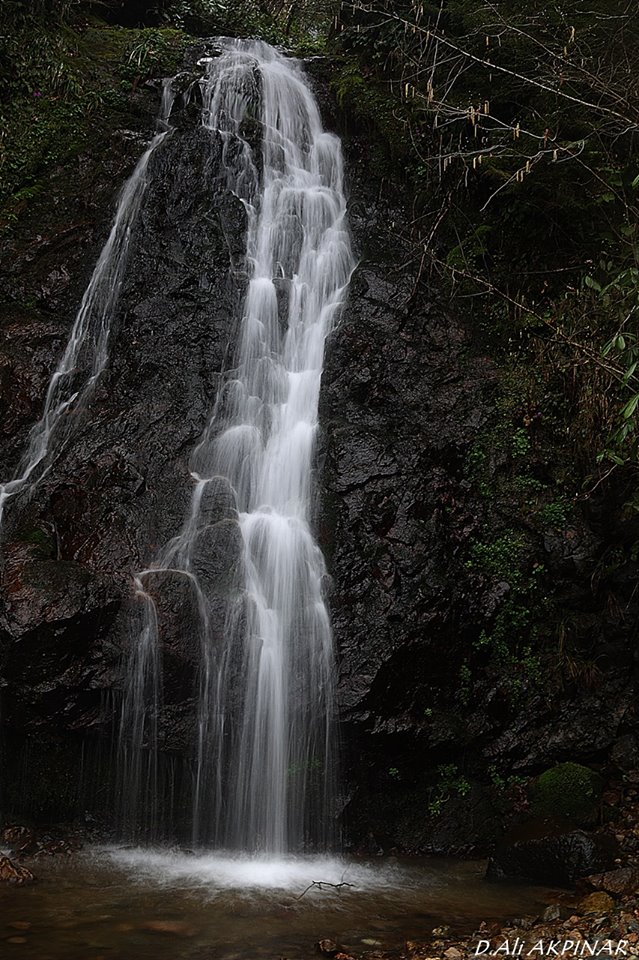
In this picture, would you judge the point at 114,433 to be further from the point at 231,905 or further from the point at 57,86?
the point at 57,86

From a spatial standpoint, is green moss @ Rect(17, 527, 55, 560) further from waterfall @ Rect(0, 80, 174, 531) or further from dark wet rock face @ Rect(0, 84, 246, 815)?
waterfall @ Rect(0, 80, 174, 531)

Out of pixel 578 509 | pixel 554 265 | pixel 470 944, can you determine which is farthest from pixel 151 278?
pixel 470 944

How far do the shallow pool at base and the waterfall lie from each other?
145 inches

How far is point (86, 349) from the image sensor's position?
9.39 metres

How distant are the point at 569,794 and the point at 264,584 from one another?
344 centimetres

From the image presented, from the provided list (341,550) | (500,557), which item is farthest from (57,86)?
(500,557)

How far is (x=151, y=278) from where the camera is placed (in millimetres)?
10055

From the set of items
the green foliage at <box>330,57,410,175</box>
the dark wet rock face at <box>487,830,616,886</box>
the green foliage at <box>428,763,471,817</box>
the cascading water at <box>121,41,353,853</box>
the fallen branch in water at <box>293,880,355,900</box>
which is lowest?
the fallen branch in water at <box>293,880,355,900</box>

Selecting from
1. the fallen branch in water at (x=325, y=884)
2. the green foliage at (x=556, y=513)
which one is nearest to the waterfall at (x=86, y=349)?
the fallen branch in water at (x=325, y=884)

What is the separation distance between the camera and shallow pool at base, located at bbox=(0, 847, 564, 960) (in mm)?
4703

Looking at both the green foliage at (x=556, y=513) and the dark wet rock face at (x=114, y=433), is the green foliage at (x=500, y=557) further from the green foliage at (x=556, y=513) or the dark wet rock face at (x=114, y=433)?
the dark wet rock face at (x=114, y=433)

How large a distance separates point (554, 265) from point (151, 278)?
17.8 ft

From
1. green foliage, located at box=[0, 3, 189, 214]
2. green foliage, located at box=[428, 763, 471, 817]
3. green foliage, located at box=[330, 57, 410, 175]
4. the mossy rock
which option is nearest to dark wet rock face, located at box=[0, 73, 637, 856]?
green foliage, located at box=[428, 763, 471, 817]

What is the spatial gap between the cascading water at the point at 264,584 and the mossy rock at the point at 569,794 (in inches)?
78.7
